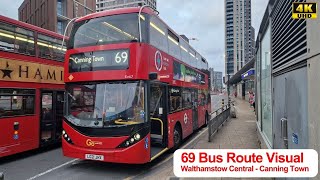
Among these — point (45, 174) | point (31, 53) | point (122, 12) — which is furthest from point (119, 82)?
point (31, 53)

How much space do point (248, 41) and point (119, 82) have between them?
6477cm

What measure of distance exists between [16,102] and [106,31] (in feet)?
11.5

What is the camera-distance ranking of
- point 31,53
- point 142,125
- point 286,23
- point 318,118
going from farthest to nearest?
point 31,53 → point 142,125 → point 286,23 → point 318,118

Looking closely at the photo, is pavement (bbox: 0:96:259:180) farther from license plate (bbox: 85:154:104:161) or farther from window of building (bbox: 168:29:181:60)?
window of building (bbox: 168:29:181:60)

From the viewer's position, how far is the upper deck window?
24.2 feet

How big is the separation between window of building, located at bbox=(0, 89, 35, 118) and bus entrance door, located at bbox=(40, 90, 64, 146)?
51 centimetres

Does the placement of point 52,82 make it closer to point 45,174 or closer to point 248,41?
point 45,174

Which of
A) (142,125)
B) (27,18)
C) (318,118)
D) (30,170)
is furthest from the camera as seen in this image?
(27,18)

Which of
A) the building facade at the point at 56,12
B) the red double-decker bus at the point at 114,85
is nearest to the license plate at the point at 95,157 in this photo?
the red double-decker bus at the point at 114,85

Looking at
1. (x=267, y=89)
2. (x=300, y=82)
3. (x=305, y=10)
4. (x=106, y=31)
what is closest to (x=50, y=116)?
(x=106, y=31)

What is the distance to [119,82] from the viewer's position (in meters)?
7.22

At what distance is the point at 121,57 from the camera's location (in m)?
7.23

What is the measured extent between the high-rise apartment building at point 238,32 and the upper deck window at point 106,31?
6031 cm

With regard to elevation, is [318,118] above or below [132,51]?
below
